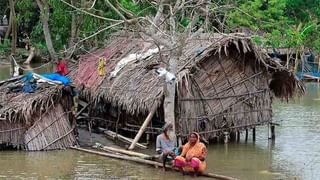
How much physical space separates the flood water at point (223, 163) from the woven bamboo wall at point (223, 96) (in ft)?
2.07

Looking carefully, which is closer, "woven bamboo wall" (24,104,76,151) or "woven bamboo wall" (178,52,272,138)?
"woven bamboo wall" (24,104,76,151)

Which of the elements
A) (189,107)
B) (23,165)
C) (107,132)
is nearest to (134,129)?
(107,132)

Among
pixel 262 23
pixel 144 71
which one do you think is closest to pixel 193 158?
pixel 144 71

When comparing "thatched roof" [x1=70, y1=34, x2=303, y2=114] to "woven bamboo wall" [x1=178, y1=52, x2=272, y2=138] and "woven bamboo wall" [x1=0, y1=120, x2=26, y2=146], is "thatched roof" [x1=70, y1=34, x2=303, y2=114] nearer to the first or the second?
"woven bamboo wall" [x1=178, y1=52, x2=272, y2=138]

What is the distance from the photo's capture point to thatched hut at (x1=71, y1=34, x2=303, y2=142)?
49.5 ft

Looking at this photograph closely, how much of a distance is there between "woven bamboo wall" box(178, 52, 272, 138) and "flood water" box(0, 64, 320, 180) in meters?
0.63

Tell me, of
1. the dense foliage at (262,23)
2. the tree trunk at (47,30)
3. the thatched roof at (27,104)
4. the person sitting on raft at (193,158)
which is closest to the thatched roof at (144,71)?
the thatched roof at (27,104)

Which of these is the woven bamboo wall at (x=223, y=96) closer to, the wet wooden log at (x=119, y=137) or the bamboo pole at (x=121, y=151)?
the wet wooden log at (x=119, y=137)

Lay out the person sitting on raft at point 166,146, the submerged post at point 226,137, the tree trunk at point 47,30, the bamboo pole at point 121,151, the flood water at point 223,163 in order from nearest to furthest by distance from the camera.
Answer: the flood water at point 223,163 < the person sitting on raft at point 166,146 < the bamboo pole at point 121,151 < the submerged post at point 226,137 < the tree trunk at point 47,30

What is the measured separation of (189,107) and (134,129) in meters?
1.98

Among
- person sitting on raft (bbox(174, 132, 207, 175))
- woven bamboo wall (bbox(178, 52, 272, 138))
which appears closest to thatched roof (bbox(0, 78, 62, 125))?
woven bamboo wall (bbox(178, 52, 272, 138))

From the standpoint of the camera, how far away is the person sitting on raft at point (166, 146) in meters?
12.6

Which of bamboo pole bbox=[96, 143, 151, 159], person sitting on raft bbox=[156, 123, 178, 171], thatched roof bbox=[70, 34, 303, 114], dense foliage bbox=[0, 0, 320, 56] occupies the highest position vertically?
dense foliage bbox=[0, 0, 320, 56]

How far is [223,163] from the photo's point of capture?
13789 mm
